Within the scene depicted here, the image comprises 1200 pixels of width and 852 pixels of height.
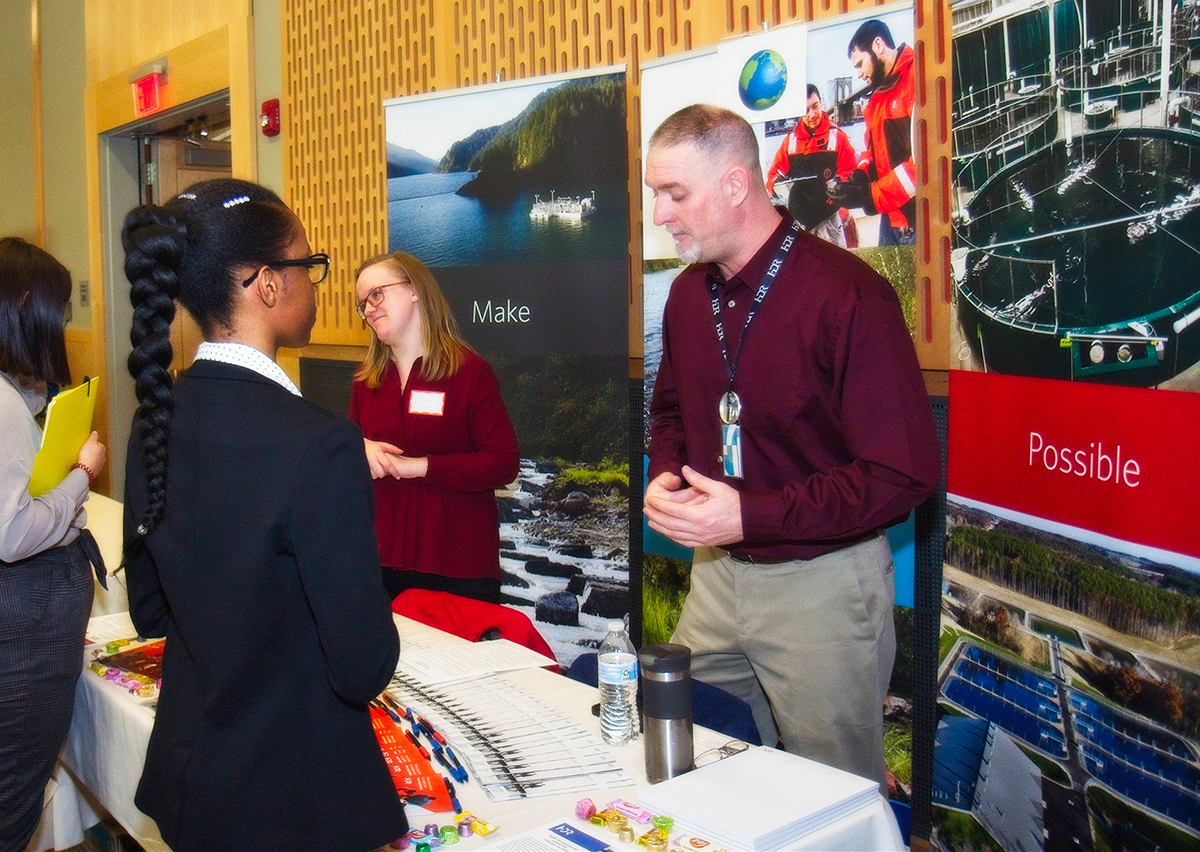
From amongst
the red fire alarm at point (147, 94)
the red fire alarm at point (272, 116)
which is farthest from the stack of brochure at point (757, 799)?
the red fire alarm at point (147, 94)

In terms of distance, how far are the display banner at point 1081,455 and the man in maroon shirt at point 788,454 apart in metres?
0.23

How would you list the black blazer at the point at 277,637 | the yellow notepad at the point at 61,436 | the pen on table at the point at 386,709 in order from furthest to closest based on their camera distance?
the yellow notepad at the point at 61,436 < the pen on table at the point at 386,709 < the black blazer at the point at 277,637

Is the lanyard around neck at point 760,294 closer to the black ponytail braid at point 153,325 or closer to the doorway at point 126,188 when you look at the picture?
the black ponytail braid at point 153,325

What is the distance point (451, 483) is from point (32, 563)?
1.09 metres

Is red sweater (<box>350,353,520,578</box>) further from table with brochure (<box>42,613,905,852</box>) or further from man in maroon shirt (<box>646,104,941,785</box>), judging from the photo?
man in maroon shirt (<box>646,104,941,785</box>)

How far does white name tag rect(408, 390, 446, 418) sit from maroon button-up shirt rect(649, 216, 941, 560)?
97cm

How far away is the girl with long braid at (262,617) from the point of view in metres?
1.15

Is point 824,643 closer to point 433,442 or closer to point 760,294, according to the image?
point 760,294

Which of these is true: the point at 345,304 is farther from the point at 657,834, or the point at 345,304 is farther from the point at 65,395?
the point at 657,834

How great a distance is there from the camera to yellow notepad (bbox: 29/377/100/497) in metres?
2.08

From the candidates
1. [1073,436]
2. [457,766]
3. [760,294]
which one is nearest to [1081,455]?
[1073,436]

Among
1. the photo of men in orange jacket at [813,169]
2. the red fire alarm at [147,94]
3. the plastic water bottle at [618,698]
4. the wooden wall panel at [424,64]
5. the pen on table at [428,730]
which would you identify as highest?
the red fire alarm at [147,94]

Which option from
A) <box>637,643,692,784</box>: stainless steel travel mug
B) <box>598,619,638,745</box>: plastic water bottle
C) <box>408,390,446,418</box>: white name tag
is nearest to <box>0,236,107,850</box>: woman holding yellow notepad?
<box>408,390,446,418</box>: white name tag

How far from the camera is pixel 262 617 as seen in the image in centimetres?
116
